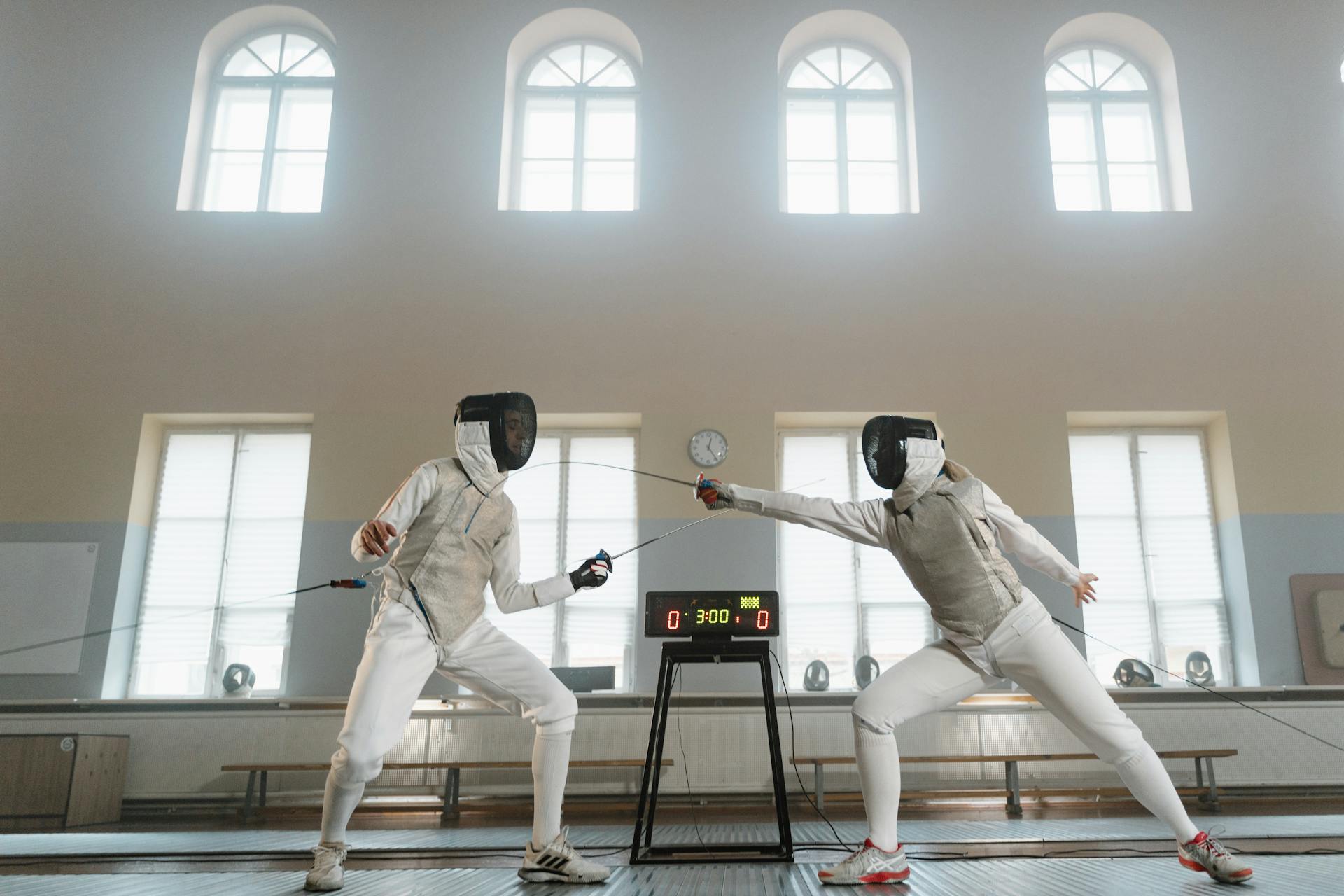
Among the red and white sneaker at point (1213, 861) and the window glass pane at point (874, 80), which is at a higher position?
the window glass pane at point (874, 80)

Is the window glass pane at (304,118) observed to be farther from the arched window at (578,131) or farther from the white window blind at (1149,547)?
the white window blind at (1149,547)

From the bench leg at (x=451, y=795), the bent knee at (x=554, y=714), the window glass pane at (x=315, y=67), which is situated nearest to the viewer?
the bent knee at (x=554, y=714)

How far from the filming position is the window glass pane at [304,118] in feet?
20.9

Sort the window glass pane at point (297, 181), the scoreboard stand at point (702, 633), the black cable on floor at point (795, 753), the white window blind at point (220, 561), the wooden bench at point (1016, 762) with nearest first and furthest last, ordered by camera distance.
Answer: the scoreboard stand at point (702, 633)
the black cable on floor at point (795, 753)
the wooden bench at point (1016, 762)
the white window blind at point (220, 561)
the window glass pane at point (297, 181)

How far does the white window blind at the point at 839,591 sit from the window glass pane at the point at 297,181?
3644mm

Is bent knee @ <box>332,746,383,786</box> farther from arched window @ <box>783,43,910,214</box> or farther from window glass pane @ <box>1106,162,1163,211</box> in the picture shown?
window glass pane @ <box>1106,162,1163,211</box>

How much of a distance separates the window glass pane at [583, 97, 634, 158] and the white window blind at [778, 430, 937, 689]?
94.4 inches

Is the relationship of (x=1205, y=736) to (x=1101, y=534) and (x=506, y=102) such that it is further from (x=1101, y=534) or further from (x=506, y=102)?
(x=506, y=102)

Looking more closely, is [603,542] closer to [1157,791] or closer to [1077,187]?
[1157,791]

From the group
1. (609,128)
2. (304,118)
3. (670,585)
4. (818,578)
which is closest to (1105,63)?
(609,128)

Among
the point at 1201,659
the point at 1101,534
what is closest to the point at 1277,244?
the point at 1101,534

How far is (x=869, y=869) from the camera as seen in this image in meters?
2.65

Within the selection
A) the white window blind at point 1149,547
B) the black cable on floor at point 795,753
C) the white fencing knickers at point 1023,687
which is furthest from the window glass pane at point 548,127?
the white fencing knickers at point 1023,687

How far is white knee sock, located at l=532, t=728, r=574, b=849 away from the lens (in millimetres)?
2824
